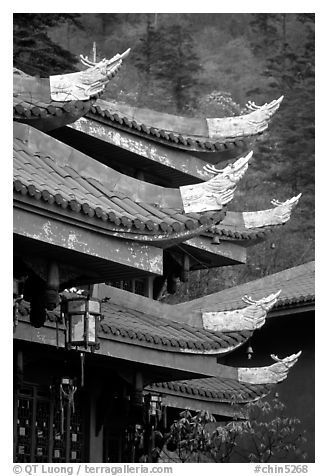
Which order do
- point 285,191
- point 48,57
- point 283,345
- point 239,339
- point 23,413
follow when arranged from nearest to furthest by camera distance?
point 23,413, point 239,339, point 283,345, point 48,57, point 285,191

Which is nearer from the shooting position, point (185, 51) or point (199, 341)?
point (199, 341)

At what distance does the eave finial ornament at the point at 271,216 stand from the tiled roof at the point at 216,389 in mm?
2586

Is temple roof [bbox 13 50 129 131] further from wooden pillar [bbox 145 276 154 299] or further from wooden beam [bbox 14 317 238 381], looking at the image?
wooden pillar [bbox 145 276 154 299]

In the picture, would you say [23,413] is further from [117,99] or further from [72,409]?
[117,99]

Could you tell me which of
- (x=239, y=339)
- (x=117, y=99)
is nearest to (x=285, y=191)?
(x=117, y=99)

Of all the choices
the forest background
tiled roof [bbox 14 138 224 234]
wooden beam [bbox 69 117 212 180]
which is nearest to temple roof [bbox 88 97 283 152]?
wooden beam [bbox 69 117 212 180]

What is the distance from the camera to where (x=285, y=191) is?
137 feet

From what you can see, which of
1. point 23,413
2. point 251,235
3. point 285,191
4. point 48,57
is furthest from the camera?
point 285,191

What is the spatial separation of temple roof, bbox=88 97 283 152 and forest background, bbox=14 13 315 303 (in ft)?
60.9

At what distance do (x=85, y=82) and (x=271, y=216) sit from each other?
6.36m

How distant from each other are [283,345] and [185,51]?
25666mm

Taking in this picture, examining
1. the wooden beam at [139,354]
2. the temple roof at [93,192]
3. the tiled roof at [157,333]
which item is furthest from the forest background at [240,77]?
the temple roof at [93,192]

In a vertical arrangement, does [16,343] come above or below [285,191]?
below

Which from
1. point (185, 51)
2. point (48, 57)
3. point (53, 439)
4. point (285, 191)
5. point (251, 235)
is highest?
point (185, 51)
